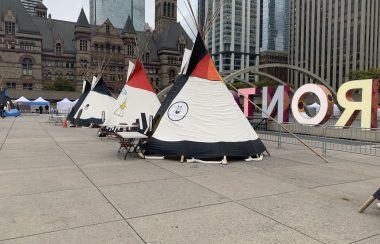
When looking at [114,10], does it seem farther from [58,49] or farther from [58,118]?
[58,118]

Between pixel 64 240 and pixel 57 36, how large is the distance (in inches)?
4041

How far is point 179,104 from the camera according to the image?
36.8 ft

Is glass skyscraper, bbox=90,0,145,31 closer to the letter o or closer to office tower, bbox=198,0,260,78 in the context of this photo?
office tower, bbox=198,0,260,78

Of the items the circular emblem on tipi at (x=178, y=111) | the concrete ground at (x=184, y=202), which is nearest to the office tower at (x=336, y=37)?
the circular emblem on tipi at (x=178, y=111)

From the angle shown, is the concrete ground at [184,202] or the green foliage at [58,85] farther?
the green foliage at [58,85]

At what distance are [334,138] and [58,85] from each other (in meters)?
79.8

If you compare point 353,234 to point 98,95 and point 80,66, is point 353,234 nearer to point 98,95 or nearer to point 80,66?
point 98,95

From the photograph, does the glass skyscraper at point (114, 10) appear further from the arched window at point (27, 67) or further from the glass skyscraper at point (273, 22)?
the glass skyscraper at point (273, 22)

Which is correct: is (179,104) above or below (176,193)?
above

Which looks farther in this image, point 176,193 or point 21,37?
point 21,37

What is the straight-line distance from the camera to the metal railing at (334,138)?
1372cm

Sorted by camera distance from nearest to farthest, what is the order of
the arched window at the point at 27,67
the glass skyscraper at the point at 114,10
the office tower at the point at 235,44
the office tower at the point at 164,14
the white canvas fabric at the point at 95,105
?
1. the white canvas fabric at the point at 95,105
2. the arched window at the point at 27,67
3. the office tower at the point at 164,14
4. the office tower at the point at 235,44
5. the glass skyscraper at the point at 114,10

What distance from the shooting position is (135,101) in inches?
728

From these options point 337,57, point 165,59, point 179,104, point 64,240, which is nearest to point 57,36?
point 165,59
